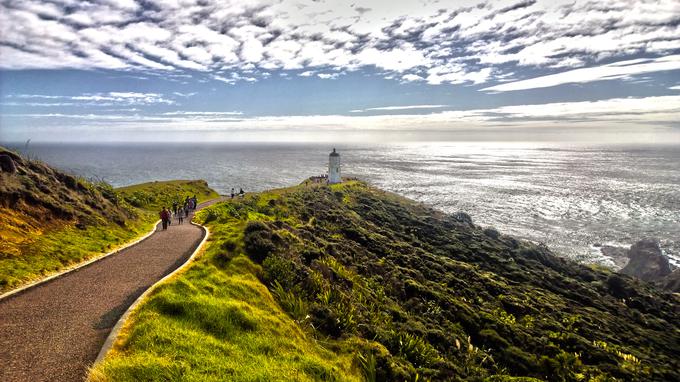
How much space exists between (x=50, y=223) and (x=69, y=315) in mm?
9830

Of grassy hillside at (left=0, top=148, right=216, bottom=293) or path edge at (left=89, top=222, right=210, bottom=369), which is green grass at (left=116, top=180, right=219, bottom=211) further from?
path edge at (left=89, top=222, right=210, bottom=369)

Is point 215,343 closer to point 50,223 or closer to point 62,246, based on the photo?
point 62,246

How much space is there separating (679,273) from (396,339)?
4409cm

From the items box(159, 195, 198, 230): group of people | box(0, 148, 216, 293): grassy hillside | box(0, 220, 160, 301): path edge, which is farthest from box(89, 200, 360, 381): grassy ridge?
box(159, 195, 198, 230): group of people

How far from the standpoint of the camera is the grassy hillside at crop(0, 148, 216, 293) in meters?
13.0

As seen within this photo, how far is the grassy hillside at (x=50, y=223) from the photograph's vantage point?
13.0 metres

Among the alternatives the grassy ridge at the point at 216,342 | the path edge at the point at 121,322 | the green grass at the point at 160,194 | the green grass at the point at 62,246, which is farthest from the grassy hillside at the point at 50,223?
the green grass at the point at 160,194

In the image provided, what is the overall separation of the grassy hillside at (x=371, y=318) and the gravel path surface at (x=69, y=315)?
95cm

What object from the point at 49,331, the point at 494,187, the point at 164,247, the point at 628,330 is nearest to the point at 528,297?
the point at 628,330

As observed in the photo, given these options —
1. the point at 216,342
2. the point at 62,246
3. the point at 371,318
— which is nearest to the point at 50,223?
the point at 62,246

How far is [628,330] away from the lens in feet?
75.9

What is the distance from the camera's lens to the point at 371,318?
13.6m

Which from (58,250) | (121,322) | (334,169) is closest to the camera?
(121,322)

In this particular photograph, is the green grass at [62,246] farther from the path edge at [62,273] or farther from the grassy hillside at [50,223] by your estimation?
the path edge at [62,273]
